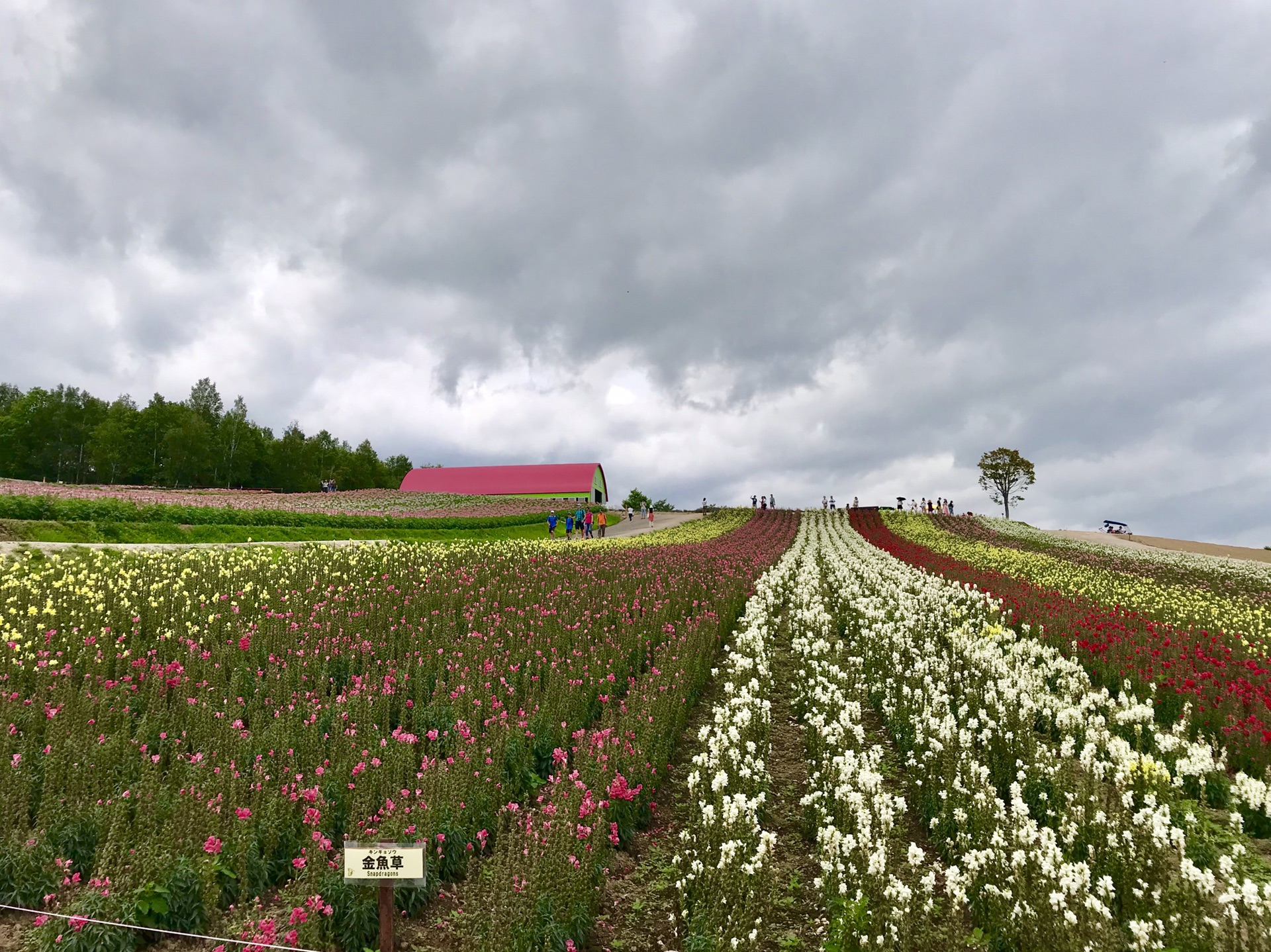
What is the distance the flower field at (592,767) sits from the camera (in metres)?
4.41

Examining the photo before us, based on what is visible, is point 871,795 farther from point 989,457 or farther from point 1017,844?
point 989,457

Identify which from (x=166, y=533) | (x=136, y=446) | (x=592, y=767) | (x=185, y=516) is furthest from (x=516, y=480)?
(x=592, y=767)

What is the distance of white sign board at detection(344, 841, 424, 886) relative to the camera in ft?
12.2

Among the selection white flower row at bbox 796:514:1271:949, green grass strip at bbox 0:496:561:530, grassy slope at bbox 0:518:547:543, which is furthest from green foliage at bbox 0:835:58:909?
green grass strip at bbox 0:496:561:530

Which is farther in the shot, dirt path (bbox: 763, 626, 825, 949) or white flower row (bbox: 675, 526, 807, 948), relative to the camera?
dirt path (bbox: 763, 626, 825, 949)

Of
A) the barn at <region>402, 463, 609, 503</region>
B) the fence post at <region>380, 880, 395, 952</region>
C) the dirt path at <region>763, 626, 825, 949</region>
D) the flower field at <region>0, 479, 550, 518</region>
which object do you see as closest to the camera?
the fence post at <region>380, 880, 395, 952</region>

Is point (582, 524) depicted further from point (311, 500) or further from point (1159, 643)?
point (1159, 643)

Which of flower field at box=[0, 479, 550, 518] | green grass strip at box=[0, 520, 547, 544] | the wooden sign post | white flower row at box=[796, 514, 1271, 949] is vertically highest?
flower field at box=[0, 479, 550, 518]

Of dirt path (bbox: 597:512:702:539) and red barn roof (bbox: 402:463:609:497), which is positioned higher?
red barn roof (bbox: 402:463:609:497)

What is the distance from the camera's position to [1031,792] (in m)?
6.41

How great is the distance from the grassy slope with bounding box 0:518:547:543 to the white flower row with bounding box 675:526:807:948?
19497 mm

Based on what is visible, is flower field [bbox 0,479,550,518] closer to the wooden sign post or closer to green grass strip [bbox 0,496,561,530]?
green grass strip [bbox 0,496,561,530]

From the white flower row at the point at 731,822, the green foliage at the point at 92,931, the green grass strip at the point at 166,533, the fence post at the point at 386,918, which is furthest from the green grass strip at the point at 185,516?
the fence post at the point at 386,918

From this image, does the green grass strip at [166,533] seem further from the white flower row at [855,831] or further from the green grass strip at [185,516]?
the white flower row at [855,831]
